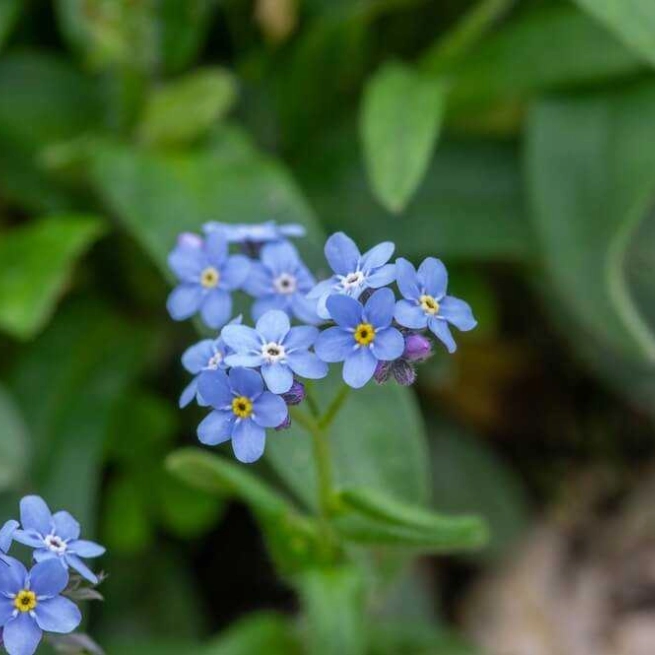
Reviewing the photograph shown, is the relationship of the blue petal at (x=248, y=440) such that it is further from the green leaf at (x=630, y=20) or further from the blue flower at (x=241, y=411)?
the green leaf at (x=630, y=20)

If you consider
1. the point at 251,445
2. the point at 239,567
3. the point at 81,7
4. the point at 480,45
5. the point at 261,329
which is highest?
the point at 81,7

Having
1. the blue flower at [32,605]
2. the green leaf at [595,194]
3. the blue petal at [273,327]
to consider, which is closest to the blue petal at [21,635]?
the blue flower at [32,605]

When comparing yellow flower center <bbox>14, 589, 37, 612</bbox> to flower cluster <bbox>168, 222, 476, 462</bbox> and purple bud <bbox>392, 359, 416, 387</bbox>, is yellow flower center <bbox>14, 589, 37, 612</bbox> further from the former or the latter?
purple bud <bbox>392, 359, 416, 387</bbox>

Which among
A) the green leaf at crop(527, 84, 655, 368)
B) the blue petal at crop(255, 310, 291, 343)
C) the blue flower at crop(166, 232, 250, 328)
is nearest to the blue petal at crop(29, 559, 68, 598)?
the blue petal at crop(255, 310, 291, 343)

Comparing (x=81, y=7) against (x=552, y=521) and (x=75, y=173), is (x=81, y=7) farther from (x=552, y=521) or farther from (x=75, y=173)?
(x=552, y=521)

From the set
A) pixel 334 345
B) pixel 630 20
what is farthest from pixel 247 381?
pixel 630 20

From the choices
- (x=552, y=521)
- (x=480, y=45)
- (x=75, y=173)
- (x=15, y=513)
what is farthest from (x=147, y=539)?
(x=480, y=45)
